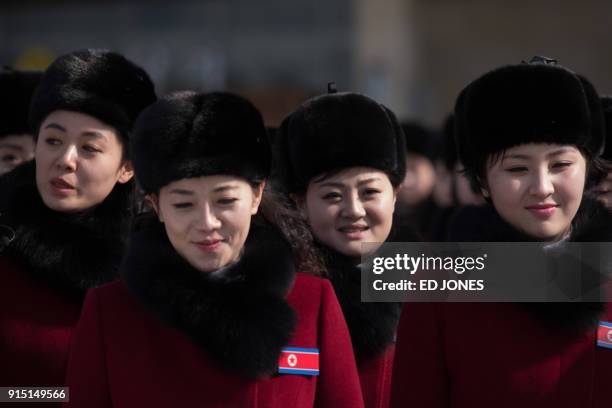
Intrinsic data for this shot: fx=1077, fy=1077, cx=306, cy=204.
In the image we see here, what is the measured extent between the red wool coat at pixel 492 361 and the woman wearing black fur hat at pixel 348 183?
0.41m

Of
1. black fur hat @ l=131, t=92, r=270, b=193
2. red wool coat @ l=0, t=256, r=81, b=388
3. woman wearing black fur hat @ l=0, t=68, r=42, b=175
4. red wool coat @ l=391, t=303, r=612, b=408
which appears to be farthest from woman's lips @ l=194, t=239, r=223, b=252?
woman wearing black fur hat @ l=0, t=68, r=42, b=175

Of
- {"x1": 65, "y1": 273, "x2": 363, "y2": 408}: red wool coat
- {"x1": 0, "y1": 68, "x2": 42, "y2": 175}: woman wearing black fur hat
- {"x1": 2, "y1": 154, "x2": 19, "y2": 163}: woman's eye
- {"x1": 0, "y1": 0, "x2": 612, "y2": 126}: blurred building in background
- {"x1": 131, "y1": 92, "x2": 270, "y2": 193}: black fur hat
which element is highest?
{"x1": 0, "y1": 0, "x2": 612, "y2": 126}: blurred building in background

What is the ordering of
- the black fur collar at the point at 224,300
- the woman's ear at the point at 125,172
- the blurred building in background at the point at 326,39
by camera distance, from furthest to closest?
1. the blurred building in background at the point at 326,39
2. the woman's ear at the point at 125,172
3. the black fur collar at the point at 224,300

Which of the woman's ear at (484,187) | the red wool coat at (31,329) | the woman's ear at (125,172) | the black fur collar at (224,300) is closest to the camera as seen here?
the black fur collar at (224,300)

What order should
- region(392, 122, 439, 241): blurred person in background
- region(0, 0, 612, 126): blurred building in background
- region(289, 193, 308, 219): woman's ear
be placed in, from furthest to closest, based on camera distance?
1. region(0, 0, 612, 126): blurred building in background
2. region(392, 122, 439, 241): blurred person in background
3. region(289, 193, 308, 219): woman's ear

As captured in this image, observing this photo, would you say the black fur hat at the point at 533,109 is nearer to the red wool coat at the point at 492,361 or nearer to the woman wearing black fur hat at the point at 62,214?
the red wool coat at the point at 492,361

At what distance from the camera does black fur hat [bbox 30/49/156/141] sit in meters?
3.29

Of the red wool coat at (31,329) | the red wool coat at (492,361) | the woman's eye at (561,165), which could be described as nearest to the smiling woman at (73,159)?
the red wool coat at (31,329)

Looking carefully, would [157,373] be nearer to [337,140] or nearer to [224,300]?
[224,300]

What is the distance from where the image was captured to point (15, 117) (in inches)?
161

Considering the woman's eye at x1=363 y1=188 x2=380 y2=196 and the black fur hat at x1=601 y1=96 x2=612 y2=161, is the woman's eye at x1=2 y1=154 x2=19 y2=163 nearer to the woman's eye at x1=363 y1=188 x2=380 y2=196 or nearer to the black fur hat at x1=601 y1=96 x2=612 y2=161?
the woman's eye at x1=363 y1=188 x2=380 y2=196

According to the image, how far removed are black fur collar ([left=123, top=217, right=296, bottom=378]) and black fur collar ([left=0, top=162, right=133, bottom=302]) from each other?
1.57 feet

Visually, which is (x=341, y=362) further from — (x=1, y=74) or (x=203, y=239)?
(x=1, y=74)

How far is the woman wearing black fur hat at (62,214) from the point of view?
10.5 feet
